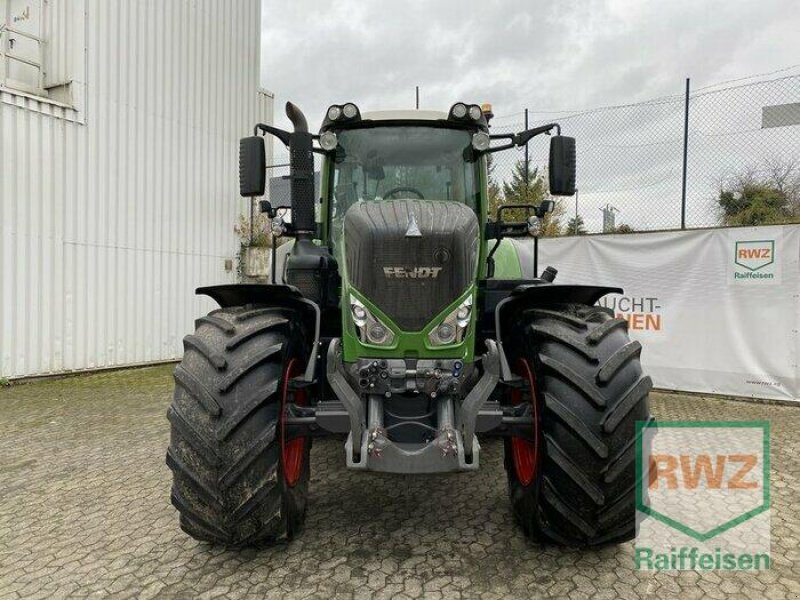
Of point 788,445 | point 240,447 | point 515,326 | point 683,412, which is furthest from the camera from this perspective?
point 683,412

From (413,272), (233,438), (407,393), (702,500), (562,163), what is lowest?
(702,500)

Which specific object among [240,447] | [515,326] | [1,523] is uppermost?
[515,326]

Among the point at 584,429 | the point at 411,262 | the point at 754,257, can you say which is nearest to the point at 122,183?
the point at 411,262

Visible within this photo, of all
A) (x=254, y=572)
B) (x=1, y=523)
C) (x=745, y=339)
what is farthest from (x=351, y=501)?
(x=745, y=339)

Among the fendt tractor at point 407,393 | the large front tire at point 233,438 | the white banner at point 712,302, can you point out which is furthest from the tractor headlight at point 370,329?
the white banner at point 712,302

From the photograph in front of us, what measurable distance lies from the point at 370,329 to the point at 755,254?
5.82m

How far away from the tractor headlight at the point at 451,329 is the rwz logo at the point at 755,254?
5417mm

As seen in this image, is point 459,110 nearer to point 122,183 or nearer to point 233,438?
point 233,438

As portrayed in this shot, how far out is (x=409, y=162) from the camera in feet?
11.5

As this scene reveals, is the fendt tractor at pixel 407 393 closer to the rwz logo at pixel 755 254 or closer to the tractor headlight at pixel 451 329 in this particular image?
the tractor headlight at pixel 451 329

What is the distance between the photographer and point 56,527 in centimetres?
321

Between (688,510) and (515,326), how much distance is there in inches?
66.3

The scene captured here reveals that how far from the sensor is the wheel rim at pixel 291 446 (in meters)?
2.67

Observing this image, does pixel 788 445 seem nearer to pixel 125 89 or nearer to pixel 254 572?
pixel 254 572
